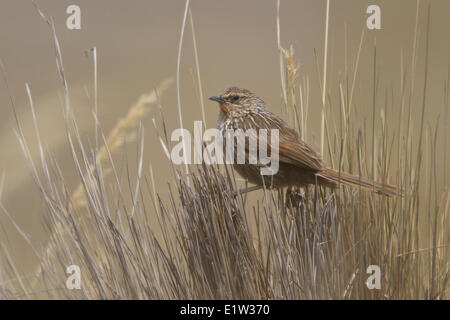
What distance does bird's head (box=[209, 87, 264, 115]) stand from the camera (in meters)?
2.71

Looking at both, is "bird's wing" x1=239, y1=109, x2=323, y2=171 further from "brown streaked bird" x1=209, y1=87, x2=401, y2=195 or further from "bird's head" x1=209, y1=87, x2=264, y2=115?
"bird's head" x1=209, y1=87, x2=264, y2=115

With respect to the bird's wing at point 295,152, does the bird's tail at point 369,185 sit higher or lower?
lower

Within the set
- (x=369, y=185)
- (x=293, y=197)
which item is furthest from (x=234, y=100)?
(x=369, y=185)

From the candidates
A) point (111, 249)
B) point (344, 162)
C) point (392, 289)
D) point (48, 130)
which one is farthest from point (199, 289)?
point (48, 130)

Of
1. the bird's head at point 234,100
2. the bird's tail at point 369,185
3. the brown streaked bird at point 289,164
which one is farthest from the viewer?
the bird's head at point 234,100

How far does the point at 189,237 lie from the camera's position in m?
1.96

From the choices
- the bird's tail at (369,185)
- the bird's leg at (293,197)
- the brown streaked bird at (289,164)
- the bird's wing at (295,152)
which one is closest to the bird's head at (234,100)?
the brown streaked bird at (289,164)

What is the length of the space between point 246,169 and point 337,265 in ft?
2.22

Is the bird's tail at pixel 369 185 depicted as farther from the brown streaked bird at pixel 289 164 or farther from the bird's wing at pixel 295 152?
the bird's wing at pixel 295 152

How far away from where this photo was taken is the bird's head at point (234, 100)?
2.71m

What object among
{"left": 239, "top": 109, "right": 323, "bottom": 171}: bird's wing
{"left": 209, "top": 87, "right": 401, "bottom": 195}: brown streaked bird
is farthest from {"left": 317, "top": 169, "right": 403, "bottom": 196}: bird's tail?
{"left": 239, "top": 109, "right": 323, "bottom": 171}: bird's wing

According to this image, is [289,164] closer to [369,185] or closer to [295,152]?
[295,152]

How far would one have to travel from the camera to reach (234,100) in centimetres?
273

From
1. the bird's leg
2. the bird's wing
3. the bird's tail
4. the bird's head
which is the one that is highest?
the bird's head
